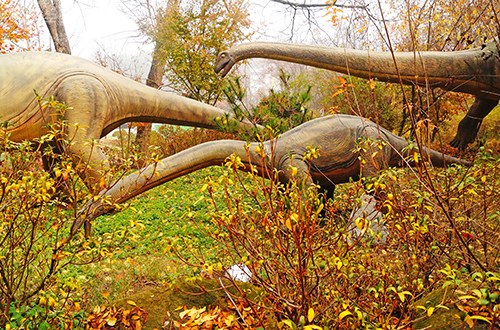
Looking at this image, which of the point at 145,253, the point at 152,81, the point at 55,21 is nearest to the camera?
the point at 145,253

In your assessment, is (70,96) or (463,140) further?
(463,140)

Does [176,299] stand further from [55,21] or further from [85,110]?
[55,21]

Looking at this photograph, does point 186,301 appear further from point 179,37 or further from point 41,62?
point 179,37

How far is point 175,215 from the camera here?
5.68m

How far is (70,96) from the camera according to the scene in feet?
14.2

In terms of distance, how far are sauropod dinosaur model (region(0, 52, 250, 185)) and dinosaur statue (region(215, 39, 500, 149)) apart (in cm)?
175

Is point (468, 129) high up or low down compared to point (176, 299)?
up

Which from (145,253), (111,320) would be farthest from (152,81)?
(111,320)

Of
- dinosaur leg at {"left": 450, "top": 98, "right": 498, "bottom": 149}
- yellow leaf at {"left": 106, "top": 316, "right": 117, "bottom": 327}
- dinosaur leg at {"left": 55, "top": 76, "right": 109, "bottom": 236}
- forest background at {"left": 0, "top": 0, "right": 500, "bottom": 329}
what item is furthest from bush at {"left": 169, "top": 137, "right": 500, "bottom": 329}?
dinosaur leg at {"left": 450, "top": 98, "right": 498, "bottom": 149}

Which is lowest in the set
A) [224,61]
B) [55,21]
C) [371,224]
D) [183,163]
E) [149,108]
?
[371,224]

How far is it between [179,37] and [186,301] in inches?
369

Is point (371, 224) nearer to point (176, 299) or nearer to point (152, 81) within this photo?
point (176, 299)

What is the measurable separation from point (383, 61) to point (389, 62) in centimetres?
7

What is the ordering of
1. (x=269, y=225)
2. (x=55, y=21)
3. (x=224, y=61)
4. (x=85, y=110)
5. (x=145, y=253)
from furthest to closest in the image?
(x=55, y=21)
(x=85, y=110)
(x=145, y=253)
(x=224, y=61)
(x=269, y=225)
